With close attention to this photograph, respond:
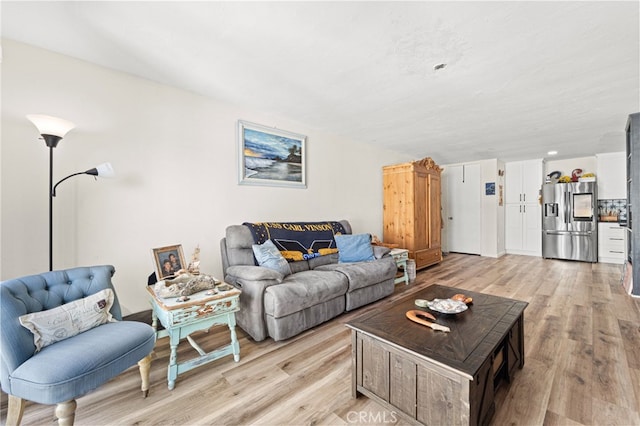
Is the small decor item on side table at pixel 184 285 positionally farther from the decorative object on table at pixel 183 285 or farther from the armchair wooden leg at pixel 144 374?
the armchair wooden leg at pixel 144 374

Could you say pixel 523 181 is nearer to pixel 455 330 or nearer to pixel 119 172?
pixel 455 330

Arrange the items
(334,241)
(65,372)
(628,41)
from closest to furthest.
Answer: (65,372) < (628,41) < (334,241)

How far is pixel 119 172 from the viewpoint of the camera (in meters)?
2.27

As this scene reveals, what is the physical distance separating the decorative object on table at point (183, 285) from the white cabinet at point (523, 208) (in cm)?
706

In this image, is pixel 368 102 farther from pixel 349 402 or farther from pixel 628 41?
pixel 349 402

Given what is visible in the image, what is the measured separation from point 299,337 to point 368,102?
2571 millimetres

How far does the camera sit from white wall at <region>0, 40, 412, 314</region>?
1.88m

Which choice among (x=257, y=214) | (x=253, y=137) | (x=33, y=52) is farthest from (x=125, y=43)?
(x=257, y=214)

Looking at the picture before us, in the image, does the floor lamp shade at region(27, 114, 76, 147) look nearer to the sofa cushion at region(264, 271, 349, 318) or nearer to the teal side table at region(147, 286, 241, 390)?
the teal side table at region(147, 286, 241, 390)

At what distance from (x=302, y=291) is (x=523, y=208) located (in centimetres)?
645

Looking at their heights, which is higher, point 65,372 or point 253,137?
point 253,137

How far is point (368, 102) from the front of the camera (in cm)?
293

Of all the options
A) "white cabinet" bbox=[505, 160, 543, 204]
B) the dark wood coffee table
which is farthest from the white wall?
"white cabinet" bbox=[505, 160, 543, 204]

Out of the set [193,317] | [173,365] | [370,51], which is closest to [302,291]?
[193,317]
